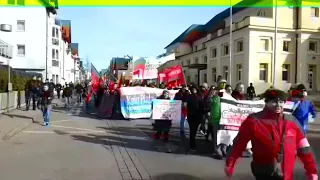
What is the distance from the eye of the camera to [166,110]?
470 inches

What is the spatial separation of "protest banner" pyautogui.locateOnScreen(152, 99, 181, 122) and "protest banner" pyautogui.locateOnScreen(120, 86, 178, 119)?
6.77 metres

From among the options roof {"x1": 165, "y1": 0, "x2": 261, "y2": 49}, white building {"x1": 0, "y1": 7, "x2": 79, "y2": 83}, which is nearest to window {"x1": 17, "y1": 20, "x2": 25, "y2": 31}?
white building {"x1": 0, "y1": 7, "x2": 79, "y2": 83}

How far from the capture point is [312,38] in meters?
42.4

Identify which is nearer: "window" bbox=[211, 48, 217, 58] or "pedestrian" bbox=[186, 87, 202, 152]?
"pedestrian" bbox=[186, 87, 202, 152]

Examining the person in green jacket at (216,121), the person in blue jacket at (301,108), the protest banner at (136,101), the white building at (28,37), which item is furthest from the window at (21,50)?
the person in blue jacket at (301,108)

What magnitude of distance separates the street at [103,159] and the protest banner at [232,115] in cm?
64

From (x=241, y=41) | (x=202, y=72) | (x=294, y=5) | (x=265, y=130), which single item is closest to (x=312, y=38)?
(x=294, y=5)

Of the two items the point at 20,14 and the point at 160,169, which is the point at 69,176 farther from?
the point at 20,14

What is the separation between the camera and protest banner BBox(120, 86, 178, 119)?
18.9m

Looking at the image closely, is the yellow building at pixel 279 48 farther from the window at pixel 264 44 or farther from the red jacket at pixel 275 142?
the red jacket at pixel 275 142

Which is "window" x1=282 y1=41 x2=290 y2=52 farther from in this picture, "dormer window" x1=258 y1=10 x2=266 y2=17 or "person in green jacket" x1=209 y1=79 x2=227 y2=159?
"person in green jacket" x1=209 y1=79 x2=227 y2=159

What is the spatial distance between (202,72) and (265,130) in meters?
52.8

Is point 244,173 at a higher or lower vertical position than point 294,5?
lower

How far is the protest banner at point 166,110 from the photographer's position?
11.8m
